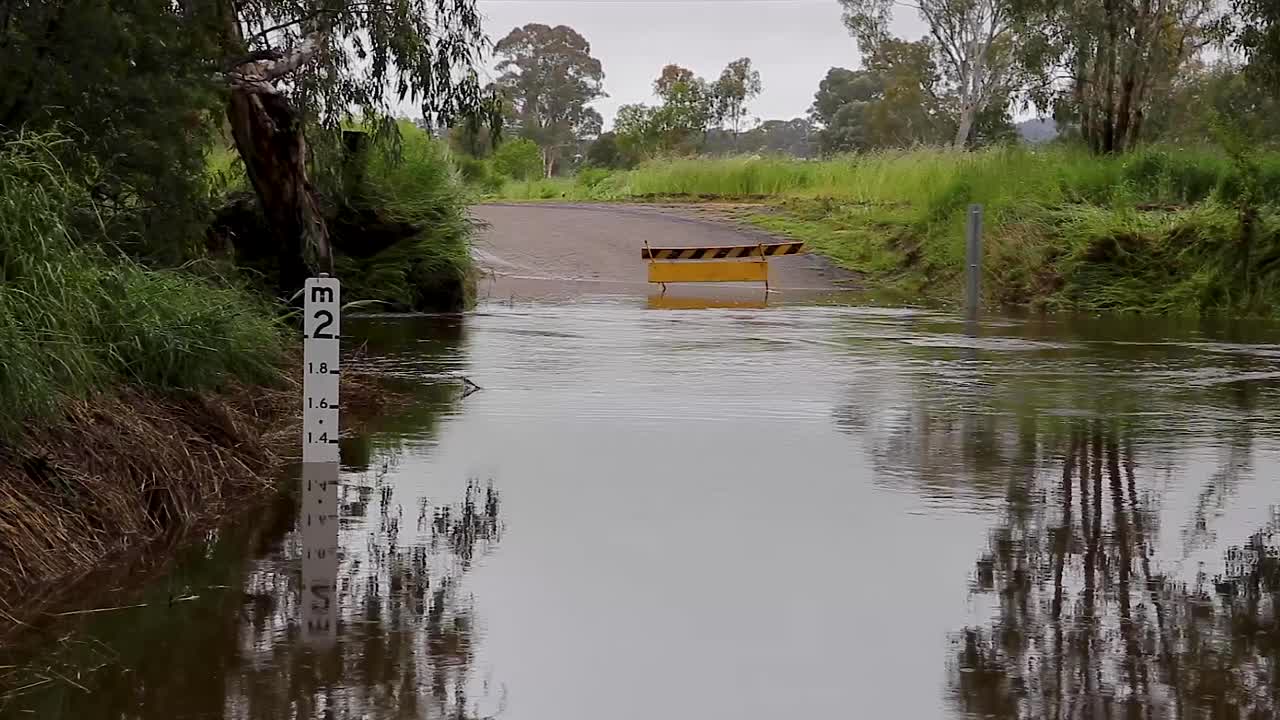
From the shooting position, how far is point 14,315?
8.12 meters

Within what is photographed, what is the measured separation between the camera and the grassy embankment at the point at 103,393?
7281 millimetres

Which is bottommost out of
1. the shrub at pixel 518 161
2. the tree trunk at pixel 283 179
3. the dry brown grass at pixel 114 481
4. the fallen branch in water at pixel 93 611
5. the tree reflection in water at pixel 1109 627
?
the fallen branch in water at pixel 93 611

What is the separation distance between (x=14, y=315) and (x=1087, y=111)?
101 ft

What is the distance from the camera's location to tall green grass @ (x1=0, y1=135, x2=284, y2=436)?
25.1 feet

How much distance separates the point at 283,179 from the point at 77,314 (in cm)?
910

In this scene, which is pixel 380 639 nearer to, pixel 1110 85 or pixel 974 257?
pixel 974 257

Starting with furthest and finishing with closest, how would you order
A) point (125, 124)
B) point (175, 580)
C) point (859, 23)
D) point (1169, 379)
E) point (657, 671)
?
1. point (859, 23)
2. point (1169, 379)
3. point (125, 124)
4. point (175, 580)
5. point (657, 671)

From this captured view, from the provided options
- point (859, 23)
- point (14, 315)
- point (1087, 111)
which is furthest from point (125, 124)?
point (859, 23)

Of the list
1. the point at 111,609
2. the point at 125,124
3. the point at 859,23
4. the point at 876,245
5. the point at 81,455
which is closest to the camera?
the point at 111,609

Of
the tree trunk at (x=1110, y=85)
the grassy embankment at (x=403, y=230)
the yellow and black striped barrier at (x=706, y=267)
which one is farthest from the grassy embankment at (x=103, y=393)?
the tree trunk at (x=1110, y=85)

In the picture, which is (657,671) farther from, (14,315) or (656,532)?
(14,315)

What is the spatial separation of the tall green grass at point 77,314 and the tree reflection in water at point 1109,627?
13.7 feet

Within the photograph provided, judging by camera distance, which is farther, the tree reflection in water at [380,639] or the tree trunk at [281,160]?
the tree trunk at [281,160]

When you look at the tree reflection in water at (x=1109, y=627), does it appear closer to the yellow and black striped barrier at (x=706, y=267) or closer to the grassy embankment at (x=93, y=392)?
the grassy embankment at (x=93, y=392)
